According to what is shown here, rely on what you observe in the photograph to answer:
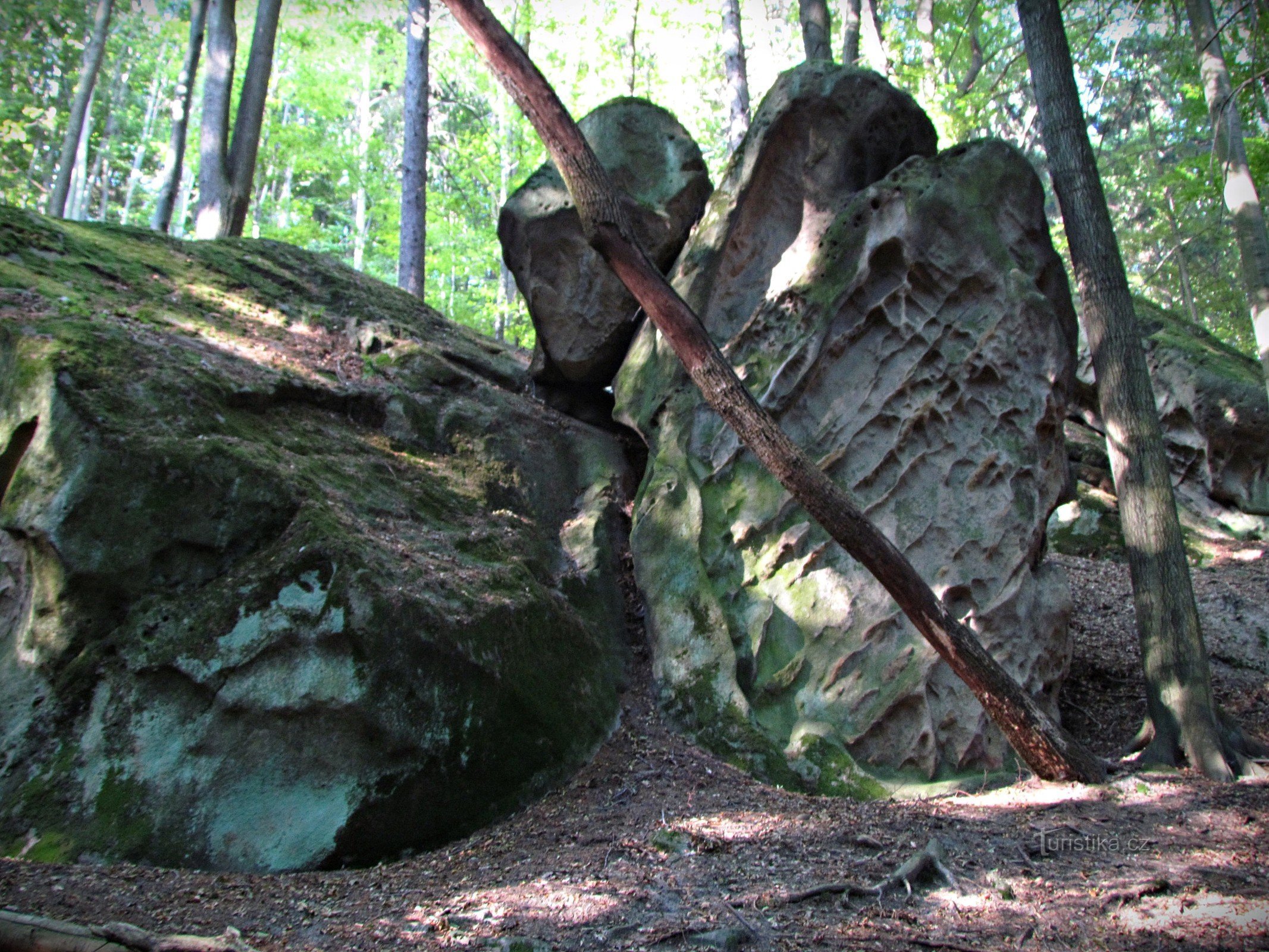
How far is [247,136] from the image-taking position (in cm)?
1009

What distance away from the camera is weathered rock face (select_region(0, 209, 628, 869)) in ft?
13.8

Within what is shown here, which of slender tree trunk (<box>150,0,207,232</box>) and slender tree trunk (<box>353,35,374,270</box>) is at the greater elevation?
slender tree trunk (<box>353,35,374,270</box>)

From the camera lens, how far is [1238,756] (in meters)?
5.93

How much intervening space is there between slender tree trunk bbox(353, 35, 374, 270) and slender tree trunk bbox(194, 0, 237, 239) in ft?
55.0

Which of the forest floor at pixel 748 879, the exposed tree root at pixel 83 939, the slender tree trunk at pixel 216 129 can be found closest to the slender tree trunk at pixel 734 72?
the slender tree trunk at pixel 216 129

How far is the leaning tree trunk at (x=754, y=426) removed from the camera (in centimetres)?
519

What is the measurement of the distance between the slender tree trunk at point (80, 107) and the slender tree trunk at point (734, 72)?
1243 cm

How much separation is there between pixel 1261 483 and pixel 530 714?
39.0 feet

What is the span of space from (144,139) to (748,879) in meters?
36.7

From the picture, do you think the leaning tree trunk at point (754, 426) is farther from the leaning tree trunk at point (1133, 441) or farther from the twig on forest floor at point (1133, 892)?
the twig on forest floor at point (1133, 892)

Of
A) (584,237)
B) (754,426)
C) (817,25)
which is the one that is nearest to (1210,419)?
(817,25)

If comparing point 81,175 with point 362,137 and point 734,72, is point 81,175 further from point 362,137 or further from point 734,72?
point 734,72

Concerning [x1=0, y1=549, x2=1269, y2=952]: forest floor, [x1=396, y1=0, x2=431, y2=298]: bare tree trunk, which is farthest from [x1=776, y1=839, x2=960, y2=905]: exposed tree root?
[x1=396, y1=0, x2=431, y2=298]: bare tree trunk

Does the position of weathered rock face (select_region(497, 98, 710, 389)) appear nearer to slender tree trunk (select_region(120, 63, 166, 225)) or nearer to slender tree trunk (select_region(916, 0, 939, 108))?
slender tree trunk (select_region(916, 0, 939, 108))
